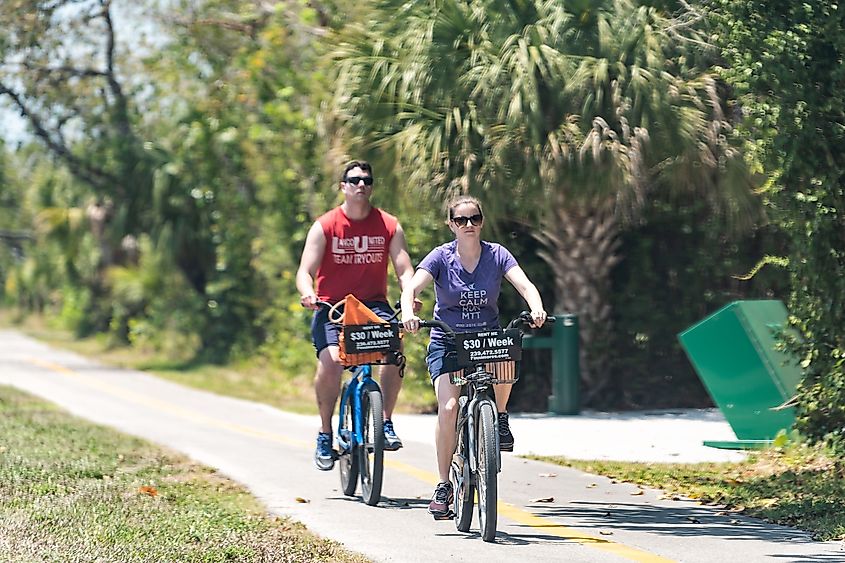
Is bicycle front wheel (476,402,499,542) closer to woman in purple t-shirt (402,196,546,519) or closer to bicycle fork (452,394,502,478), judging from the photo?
bicycle fork (452,394,502,478)

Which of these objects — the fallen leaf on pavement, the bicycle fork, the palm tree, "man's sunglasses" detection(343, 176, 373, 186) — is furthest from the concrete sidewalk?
the bicycle fork

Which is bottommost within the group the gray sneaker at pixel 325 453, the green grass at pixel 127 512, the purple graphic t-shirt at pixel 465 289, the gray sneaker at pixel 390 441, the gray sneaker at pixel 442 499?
the green grass at pixel 127 512

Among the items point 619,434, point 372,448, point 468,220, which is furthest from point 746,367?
point 468,220

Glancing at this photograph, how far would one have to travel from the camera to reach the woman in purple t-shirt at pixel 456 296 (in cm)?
801

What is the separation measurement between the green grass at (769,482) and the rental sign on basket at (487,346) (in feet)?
6.30

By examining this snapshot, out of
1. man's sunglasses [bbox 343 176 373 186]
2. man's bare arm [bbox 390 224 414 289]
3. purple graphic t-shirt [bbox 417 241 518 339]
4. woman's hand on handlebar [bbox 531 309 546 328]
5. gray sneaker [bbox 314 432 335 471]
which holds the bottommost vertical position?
gray sneaker [bbox 314 432 335 471]

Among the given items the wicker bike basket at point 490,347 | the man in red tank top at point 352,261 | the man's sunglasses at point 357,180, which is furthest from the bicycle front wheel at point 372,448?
the man's sunglasses at point 357,180

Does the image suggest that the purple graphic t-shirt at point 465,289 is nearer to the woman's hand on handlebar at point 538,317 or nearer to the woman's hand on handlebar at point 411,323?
the woman's hand on handlebar at point 411,323

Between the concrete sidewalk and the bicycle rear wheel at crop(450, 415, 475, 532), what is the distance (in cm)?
366

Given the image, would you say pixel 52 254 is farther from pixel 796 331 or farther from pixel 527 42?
pixel 796 331

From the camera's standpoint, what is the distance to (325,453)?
9578mm

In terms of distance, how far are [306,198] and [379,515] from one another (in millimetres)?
12185

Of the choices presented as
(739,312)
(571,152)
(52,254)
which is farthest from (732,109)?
(52,254)

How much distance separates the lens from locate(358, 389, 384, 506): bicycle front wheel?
8828mm
